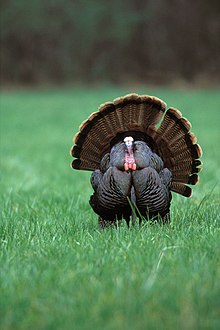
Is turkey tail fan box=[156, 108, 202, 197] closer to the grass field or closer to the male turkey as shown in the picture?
the male turkey

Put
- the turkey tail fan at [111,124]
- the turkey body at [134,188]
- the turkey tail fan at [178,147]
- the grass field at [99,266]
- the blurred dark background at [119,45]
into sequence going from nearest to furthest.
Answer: the grass field at [99,266] → the turkey body at [134,188] → the turkey tail fan at [111,124] → the turkey tail fan at [178,147] → the blurred dark background at [119,45]

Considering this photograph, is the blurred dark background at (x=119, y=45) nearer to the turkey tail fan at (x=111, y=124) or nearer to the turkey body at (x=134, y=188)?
the turkey tail fan at (x=111, y=124)

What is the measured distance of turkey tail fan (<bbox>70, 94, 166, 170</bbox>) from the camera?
15.1 ft

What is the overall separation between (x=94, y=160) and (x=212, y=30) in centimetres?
2807

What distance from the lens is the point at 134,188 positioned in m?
4.40

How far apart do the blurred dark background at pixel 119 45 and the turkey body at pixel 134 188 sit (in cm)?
2619

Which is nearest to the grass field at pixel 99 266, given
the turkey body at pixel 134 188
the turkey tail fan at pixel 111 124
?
the turkey body at pixel 134 188

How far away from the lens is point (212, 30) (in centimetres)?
3198

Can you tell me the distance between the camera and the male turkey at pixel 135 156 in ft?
14.5

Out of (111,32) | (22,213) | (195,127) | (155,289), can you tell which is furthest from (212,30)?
(155,289)

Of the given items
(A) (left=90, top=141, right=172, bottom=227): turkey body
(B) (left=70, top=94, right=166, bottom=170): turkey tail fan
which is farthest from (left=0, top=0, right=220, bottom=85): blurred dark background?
(A) (left=90, top=141, right=172, bottom=227): turkey body

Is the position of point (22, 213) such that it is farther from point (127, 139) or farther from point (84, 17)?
point (84, 17)

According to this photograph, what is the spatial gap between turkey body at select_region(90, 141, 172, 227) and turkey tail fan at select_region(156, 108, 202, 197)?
0.67 feet

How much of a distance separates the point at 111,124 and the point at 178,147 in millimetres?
465
